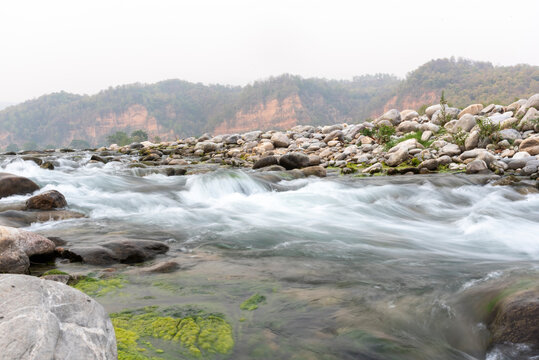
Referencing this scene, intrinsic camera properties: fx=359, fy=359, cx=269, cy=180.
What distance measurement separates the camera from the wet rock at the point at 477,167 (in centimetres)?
1044

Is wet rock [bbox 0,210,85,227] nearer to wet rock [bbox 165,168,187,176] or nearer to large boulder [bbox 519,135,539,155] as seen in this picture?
wet rock [bbox 165,168,187,176]

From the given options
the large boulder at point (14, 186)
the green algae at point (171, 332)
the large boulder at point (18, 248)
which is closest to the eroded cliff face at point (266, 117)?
the large boulder at point (14, 186)

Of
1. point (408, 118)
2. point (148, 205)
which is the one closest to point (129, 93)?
point (408, 118)

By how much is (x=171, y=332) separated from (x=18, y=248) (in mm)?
2153

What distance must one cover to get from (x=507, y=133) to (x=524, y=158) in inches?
101

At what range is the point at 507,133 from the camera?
492 inches

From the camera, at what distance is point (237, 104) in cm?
9588

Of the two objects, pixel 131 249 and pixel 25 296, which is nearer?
pixel 25 296

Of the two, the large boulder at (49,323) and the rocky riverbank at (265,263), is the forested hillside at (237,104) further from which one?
the large boulder at (49,323)

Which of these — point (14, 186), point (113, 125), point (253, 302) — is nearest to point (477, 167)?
point (253, 302)

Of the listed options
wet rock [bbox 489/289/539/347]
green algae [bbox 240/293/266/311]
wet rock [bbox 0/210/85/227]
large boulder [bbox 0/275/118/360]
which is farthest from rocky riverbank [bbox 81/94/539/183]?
large boulder [bbox 0/275/118/360]

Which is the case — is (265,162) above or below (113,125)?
below

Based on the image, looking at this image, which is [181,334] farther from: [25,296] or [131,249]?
[131,249]

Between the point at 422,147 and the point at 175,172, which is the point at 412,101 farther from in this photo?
the point at 175,172
